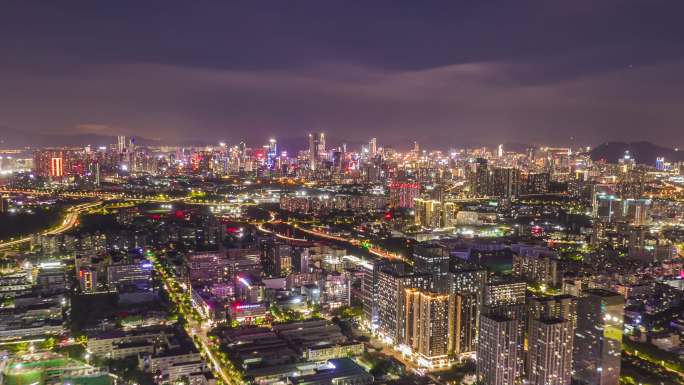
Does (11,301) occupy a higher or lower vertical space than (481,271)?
lower

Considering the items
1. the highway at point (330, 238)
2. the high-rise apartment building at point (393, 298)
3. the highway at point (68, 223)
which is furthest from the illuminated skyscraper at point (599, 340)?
the highway at point (68, 223)

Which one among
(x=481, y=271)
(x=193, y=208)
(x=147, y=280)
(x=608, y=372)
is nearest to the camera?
(x=608, y=372)

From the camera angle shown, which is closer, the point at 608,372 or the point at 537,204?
the point at 608,372

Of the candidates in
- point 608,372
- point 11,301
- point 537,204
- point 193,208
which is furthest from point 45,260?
point 537,204

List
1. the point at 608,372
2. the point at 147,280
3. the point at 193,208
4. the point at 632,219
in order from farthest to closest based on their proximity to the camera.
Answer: the point at 193,208 < the point at 632,219 < the point at 147,280 < the point at 608,372

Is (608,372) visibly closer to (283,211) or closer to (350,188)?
(283,211)

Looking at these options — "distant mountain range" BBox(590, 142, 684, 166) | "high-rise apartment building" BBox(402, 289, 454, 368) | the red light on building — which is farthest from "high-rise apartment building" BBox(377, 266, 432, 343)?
"distant mountain range" BBox(590, 142, 684, 166)

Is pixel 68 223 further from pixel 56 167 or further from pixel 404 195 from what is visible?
pixel 56 167
